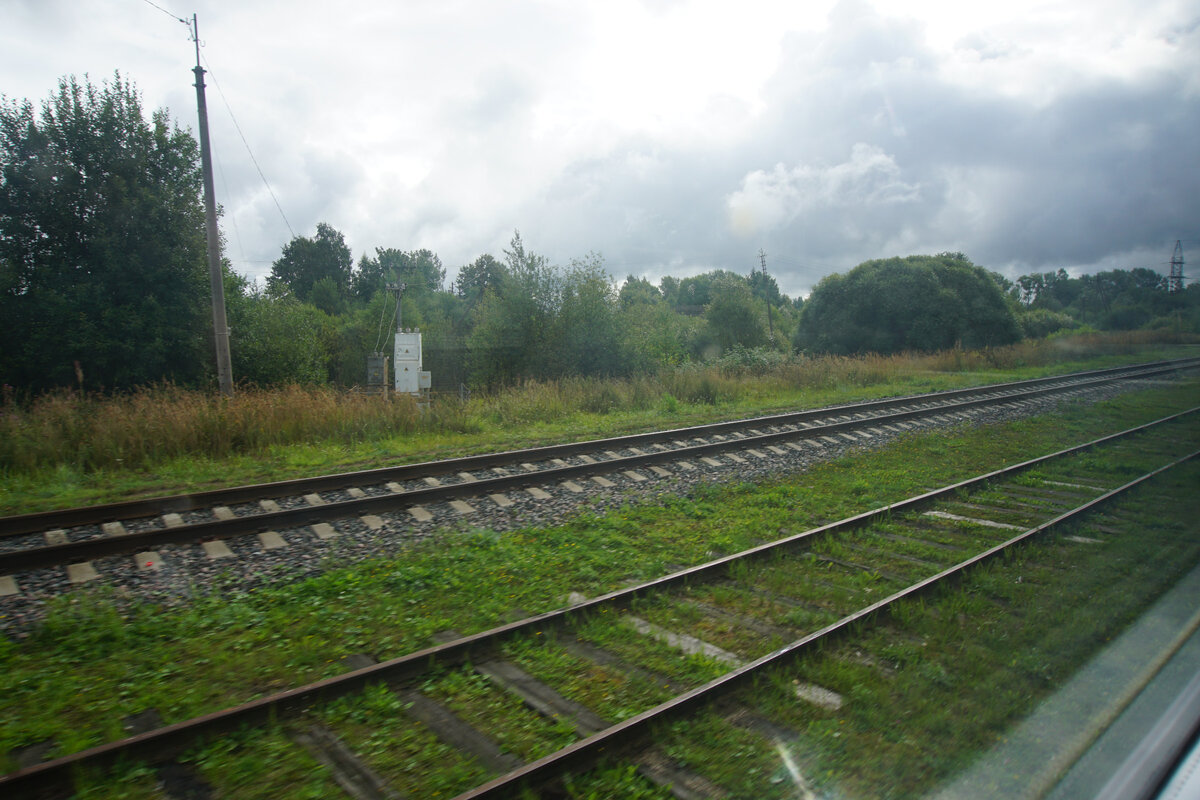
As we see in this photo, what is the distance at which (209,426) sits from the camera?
10039 mm

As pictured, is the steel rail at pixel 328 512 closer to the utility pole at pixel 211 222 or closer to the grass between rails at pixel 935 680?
the grass between rails at pixel 935 680

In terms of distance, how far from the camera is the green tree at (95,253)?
64.6ft

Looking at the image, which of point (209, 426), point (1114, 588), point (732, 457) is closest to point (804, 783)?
point (1114, 588)

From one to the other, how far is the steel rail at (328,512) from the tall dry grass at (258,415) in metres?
3.96

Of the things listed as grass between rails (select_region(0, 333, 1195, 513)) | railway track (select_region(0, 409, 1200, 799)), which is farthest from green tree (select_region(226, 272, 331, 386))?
railway track (select_region(0, 409, 1200, 799))

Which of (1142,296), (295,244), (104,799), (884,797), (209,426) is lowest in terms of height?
(884,797)

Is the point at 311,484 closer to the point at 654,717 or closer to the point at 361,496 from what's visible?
the point at 361,496

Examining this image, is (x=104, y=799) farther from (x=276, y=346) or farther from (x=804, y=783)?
(x=276, y=346)

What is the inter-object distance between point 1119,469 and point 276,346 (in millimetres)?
28253

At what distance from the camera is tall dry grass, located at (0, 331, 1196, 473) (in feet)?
29.5

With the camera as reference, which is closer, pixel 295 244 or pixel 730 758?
pixel 730 758

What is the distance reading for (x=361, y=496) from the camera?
7453 millimetres

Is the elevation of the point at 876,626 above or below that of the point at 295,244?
below

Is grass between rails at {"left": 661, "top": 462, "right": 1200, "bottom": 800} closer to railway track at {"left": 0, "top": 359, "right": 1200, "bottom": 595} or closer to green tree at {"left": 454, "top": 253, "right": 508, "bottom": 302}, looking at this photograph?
railway track at {"left": 0, "top": 359, "right": 1200, "bottom": 595}
